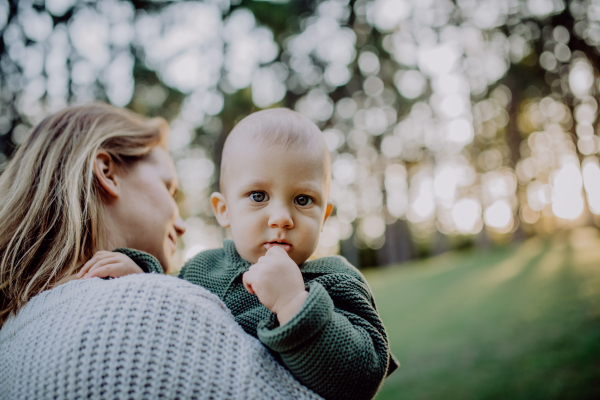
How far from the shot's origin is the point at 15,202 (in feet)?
5.28

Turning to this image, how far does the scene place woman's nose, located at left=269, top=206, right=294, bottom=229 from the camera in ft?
4.79

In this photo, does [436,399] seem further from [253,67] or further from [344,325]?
[253,67]

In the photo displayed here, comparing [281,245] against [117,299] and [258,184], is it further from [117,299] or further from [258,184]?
[117,299]

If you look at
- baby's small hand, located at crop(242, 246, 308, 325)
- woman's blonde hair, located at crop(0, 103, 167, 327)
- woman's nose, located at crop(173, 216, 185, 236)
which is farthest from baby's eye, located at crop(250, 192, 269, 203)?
woman's nose, located at crop(173, 216, 185, 236)

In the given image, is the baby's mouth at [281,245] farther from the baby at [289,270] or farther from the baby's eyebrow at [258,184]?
the baby's eyebrow at [258,184]

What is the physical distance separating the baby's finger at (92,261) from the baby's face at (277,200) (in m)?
0.52

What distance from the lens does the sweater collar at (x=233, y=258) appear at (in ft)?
5.43

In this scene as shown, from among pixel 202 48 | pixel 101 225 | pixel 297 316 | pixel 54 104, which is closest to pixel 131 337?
pixel 297 316

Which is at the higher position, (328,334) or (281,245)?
(281,245)

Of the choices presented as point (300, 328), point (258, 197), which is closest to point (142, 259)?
point (258, 197)

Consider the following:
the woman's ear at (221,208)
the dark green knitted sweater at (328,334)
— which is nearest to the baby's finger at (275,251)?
the dark green knitted sweater at (328,334)

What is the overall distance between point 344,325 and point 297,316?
0.63ft

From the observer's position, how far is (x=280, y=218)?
4.78 ft

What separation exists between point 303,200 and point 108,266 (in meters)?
0.79
